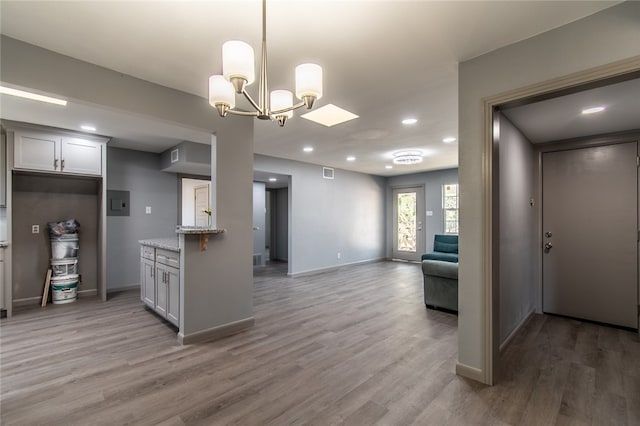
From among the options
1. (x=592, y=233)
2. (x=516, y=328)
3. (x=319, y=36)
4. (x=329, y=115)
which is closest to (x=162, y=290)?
(x=329, y=115)

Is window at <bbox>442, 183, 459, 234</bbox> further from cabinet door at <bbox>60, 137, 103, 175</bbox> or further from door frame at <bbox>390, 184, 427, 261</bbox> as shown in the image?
cabinet door at <bbox>60, 137, 103, 175</bbox>

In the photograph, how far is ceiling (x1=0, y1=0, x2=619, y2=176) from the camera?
176 centimetres

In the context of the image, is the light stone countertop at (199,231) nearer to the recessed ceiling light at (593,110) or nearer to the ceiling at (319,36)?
the ceiling at (319,36)

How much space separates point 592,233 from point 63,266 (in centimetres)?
715

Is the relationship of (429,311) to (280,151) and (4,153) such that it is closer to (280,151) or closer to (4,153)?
(280,151)

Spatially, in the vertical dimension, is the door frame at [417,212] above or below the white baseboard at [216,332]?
above

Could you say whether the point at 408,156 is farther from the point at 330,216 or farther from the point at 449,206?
the point at 449,206

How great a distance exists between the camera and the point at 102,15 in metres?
1.84

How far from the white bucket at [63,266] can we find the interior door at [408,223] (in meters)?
7.33

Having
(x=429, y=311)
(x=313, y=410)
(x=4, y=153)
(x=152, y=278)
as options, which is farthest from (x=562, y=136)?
(x=4, y=153)

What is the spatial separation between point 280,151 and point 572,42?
4.36 m

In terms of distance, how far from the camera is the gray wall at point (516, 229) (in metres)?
2.84

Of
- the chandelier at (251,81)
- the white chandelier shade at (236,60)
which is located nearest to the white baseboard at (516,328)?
the chandelier at (251,81)

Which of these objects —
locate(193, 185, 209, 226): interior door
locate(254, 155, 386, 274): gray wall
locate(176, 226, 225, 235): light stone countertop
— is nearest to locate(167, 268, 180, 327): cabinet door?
locate(176, 226, 225, 235): light stone countertop
